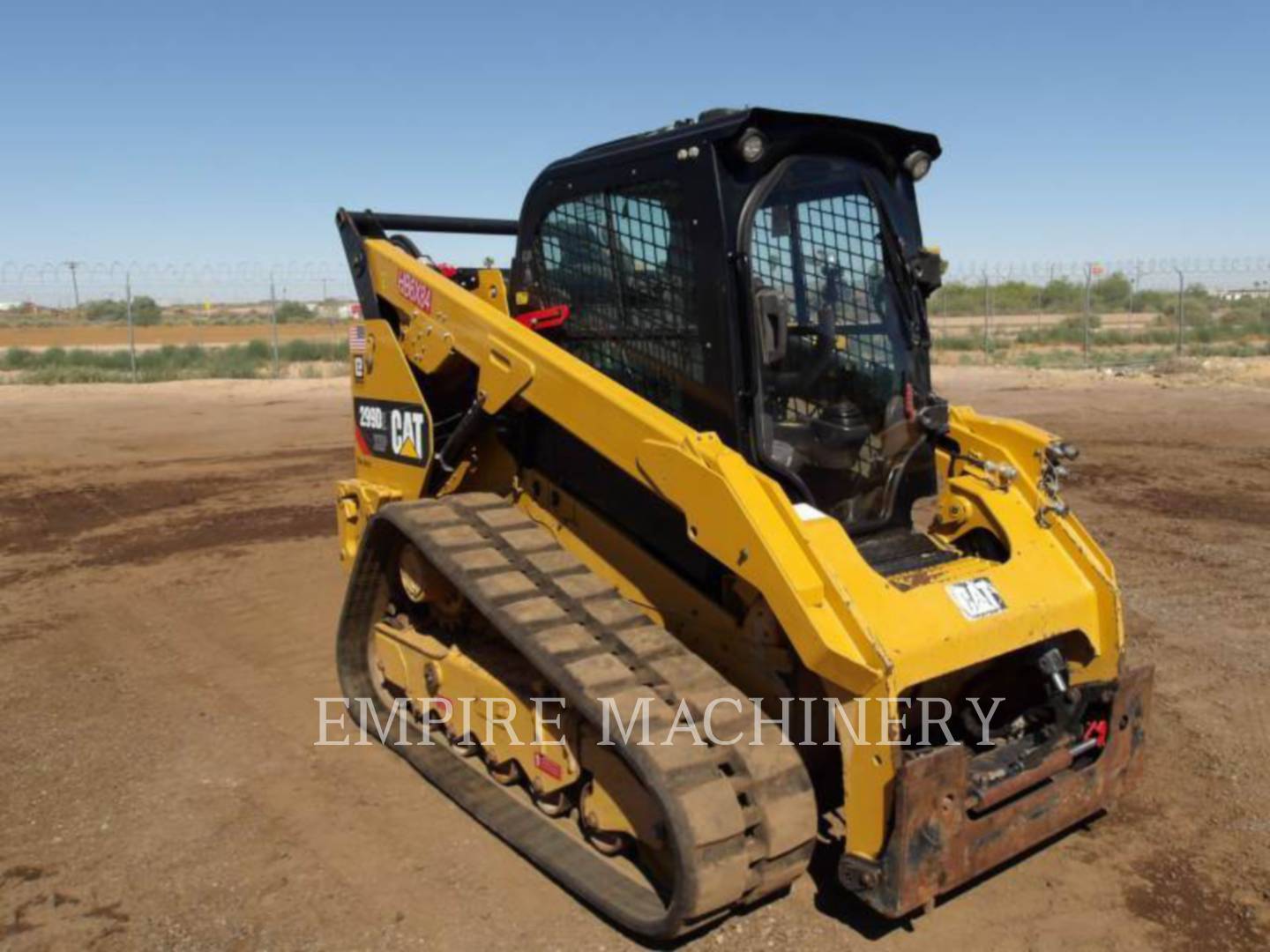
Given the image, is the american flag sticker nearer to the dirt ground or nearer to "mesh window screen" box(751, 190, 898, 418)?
the dirt ground

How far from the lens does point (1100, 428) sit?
51.5 ft

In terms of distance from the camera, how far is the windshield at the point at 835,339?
3957mm

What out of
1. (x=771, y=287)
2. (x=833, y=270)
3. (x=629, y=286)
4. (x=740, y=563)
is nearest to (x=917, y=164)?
(x=833, y=270)

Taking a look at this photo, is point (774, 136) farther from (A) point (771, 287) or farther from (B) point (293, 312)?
(B) point (293, 312)

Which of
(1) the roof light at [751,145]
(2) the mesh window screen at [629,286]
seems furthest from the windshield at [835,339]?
(2) the mesh window screen at [629,286]

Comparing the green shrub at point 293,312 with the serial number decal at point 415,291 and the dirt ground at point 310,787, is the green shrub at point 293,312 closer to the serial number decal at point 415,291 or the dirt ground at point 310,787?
the dirt ground at point 310,787

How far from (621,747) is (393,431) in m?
2.59

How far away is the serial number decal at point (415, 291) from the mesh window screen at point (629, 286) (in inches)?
22.0

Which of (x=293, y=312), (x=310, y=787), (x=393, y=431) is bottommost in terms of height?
(x=310, y=787)

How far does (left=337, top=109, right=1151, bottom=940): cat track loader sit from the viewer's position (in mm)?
3396

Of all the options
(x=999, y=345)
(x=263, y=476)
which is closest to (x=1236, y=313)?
(x=999, y=345)

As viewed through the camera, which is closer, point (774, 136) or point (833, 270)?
point (774, 136)

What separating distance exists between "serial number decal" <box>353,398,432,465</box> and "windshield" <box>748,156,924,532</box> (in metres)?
1.91

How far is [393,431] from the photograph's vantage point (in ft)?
18.0
